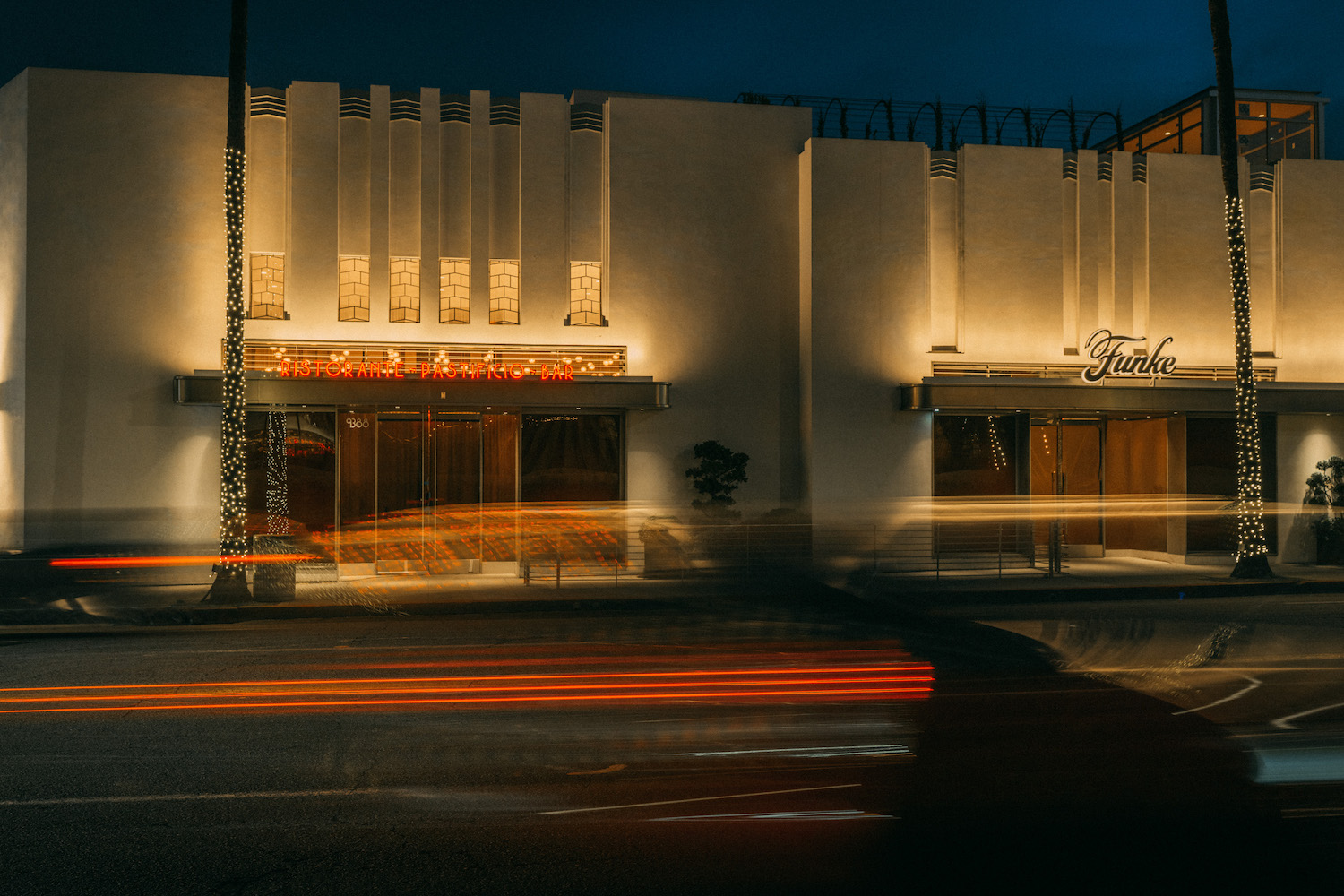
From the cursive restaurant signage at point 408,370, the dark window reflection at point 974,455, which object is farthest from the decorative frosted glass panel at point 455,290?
the dark window reflection at point 974,455

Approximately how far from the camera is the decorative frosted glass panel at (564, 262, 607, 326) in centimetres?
2019

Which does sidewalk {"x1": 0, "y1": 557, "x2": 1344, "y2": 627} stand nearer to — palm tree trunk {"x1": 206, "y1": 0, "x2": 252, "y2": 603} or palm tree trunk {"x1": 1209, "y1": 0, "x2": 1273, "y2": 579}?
palm tree trunk {"x1": 1209, "y1": 0, "x2": 1273, "y2": 579}

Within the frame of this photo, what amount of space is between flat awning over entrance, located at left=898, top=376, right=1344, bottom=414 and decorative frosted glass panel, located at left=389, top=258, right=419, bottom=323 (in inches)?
418

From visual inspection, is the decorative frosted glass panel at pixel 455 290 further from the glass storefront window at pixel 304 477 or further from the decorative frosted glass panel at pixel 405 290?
the glass storefront window at pixel 304 477

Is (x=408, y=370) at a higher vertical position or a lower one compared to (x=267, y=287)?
lower

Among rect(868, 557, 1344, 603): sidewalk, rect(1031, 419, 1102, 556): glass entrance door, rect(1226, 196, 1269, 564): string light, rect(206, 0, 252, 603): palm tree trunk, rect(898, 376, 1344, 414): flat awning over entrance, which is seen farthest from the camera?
rect(1031, 419, 1102, 556): glass entrance door

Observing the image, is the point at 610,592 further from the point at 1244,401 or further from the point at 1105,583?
the point at 1244,401

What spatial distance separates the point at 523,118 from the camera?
19.8m

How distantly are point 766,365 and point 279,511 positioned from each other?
10779 millimetres

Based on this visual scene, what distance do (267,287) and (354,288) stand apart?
1710 mm

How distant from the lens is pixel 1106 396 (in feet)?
65.6

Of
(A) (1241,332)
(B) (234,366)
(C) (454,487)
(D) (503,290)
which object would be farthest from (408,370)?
(A) (1241,332)

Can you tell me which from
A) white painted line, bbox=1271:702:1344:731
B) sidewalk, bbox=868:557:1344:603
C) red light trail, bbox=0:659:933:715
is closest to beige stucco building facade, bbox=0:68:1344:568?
sidewalk, bbox=868:557:1344:603

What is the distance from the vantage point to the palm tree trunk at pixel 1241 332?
56.9 feet
